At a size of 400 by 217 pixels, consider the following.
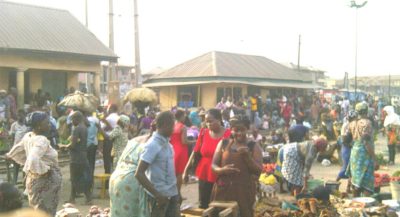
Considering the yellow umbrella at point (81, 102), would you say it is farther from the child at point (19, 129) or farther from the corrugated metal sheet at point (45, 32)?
the corrugated metal sheet at point (45, 32)

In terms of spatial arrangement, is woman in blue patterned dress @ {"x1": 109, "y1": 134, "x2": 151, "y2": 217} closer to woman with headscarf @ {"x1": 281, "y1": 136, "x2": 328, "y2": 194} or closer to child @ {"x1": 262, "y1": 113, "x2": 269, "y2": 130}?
woman with headscarf @ {"x1": 281, "y1": 136, "x2": 328, "y2": 194}

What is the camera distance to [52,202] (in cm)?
536

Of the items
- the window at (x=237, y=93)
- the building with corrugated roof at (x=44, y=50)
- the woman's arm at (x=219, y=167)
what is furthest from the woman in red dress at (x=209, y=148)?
the window at (x=237, y=93)

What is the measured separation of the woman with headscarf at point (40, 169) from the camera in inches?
205

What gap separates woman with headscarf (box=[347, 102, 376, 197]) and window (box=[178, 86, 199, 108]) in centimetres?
1925

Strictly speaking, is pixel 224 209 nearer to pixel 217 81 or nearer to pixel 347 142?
pixel 347 142

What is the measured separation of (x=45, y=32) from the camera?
69.8 ft

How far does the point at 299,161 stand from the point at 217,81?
18263 mm

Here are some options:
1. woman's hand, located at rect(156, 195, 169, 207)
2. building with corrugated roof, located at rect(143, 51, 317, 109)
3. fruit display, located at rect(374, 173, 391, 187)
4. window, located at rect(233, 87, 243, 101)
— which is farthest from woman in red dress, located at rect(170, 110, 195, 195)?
window, located at rect(233, 87, 243, 101)

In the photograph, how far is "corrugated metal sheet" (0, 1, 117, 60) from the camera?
1967cm

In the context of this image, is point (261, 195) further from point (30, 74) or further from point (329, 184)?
point (30, 74)

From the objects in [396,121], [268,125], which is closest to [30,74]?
[268,125]

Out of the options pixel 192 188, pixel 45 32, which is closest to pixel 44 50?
pixel 45 32

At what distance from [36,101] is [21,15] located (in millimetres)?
5001
